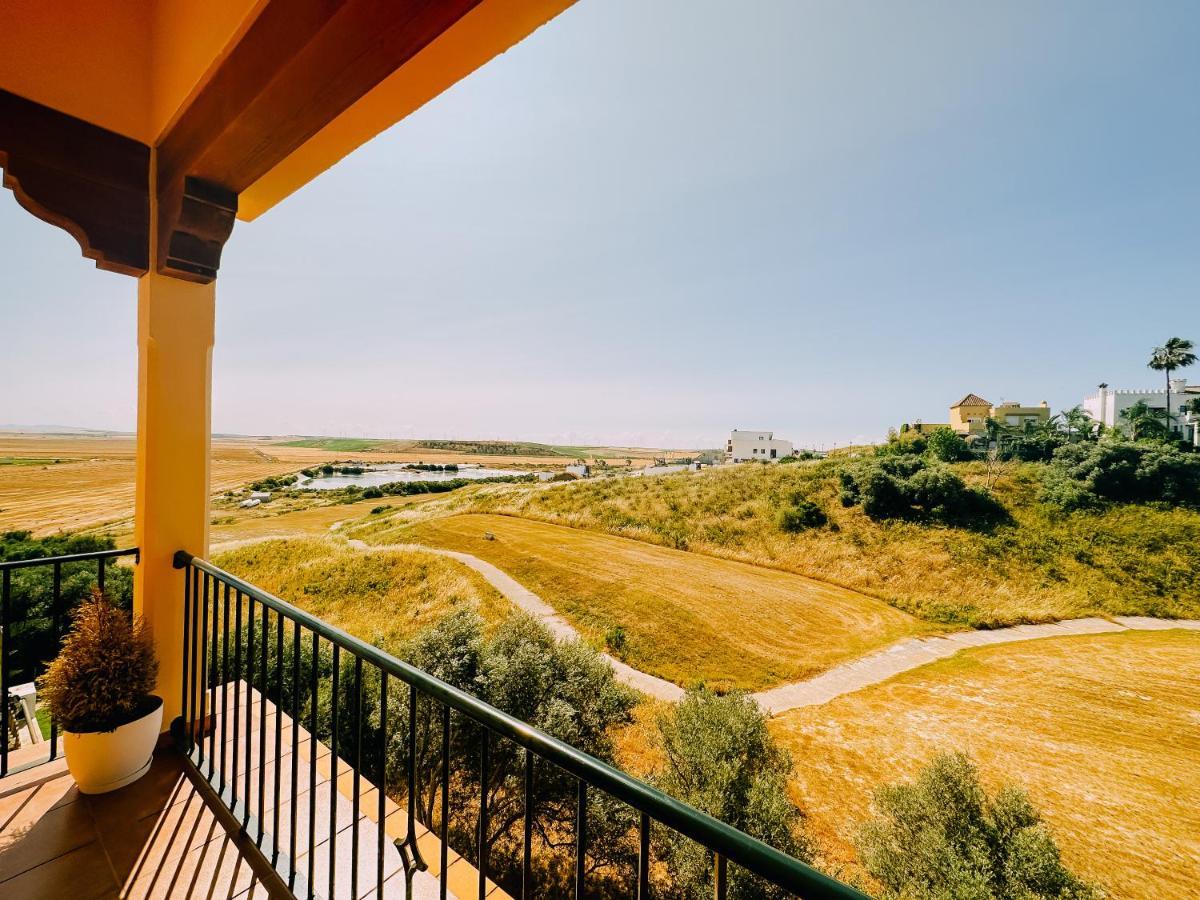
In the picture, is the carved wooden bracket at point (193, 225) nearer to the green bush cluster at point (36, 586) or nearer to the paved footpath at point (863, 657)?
the green bush cluster at point (36, 586)

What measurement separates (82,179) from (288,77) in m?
1.41

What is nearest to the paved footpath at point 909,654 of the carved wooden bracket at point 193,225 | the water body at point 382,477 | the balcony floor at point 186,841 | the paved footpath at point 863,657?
the paved footpath at point 863,657

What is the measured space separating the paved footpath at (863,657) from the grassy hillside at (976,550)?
0.47m

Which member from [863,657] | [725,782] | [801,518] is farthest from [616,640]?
[801,518]

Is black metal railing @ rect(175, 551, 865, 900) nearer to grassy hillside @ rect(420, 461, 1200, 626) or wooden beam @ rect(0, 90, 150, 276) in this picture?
wooden beam @ rect(0, 90, 150, 276)

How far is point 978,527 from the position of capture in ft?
54.7

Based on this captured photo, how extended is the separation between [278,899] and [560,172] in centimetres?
891

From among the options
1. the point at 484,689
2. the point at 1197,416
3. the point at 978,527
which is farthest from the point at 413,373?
the point at 1197,416

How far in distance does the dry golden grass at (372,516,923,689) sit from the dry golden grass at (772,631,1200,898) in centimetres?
185

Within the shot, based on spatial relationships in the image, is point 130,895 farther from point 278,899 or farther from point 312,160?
point 312,160

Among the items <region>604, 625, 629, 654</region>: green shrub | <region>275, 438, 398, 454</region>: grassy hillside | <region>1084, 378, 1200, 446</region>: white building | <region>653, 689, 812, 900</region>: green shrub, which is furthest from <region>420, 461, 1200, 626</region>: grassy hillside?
<region>275, 438, 398, 454</region>: grassy hillside

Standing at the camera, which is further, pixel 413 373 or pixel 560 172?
pixel 413 373

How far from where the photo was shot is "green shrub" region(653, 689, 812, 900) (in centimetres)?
508

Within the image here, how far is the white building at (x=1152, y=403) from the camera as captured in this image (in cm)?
2584
